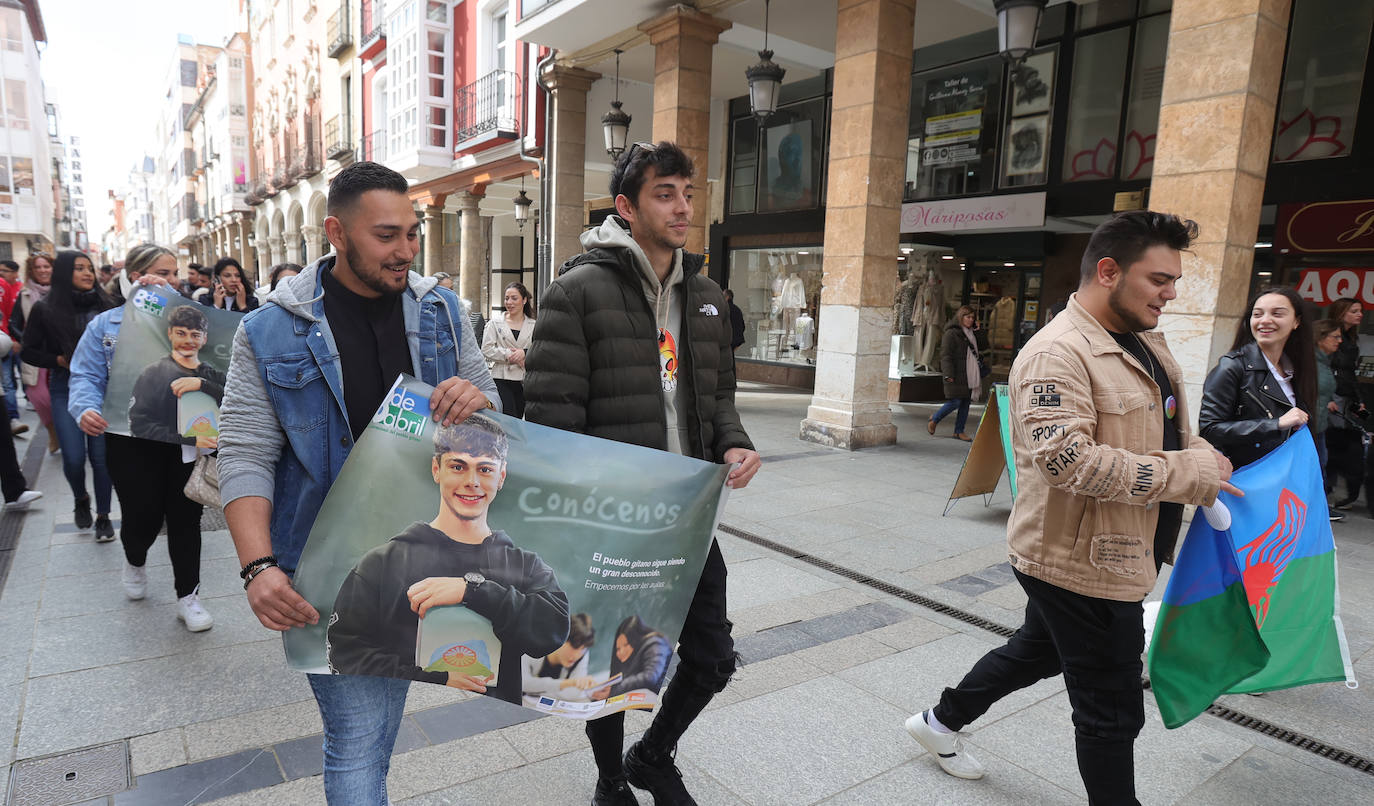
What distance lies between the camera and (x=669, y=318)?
2.45 m

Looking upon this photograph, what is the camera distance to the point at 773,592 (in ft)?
15.1

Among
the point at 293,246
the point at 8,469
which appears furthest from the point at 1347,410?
the point at 293,246

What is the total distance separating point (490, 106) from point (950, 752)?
17.8 meters

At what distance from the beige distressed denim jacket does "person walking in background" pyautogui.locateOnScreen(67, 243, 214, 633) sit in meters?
3.80

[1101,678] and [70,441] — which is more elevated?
[1101,678]

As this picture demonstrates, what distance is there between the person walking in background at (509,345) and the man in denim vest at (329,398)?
17.6 feet

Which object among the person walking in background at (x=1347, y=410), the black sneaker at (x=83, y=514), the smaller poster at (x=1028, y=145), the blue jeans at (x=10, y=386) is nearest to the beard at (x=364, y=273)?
the black sneaker at (x=83, y=514)

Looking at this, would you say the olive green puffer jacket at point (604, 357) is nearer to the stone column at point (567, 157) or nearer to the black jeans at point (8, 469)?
the black jeans at point (8, 469)

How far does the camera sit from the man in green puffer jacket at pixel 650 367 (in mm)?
2209

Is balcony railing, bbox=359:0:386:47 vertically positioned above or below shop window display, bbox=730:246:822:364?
above

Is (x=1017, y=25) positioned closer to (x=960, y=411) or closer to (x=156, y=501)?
(x=960, y=411)

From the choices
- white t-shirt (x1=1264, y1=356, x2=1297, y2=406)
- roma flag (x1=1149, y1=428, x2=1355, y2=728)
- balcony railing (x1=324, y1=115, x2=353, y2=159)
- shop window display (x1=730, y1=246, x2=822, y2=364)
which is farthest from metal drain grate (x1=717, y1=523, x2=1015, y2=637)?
balcony railing (x1=324, y1=115, x2=353, y2=159)

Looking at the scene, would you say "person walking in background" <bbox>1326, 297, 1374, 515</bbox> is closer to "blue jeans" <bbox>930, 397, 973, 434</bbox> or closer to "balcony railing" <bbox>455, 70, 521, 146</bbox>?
"blue jeans" <bbox>930, 397, 973, 434</bbox>

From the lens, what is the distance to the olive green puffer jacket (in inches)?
86.0
